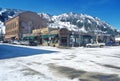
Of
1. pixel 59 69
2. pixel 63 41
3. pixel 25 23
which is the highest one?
pixel 25 23

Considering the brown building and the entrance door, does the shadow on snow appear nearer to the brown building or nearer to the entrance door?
the entrance door

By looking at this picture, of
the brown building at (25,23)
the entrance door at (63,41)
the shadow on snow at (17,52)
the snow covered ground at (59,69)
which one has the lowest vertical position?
the snow covered ground at (59,69)

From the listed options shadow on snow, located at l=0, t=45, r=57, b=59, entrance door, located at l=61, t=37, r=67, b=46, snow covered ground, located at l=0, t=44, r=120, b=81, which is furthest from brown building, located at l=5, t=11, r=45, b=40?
snow covered ground, located at l=0, t=44, r=120, b=81

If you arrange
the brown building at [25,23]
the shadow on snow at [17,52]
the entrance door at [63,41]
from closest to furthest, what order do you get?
the shadow on snow at [17,52] → the entrance door at [63,41] → the brown building at [25,23]

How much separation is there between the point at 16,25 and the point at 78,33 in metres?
37.9

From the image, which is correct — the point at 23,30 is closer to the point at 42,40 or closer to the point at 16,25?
the point at 16,25

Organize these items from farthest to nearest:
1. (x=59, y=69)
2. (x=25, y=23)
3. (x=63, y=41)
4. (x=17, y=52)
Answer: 1. (x=25, y=23)
2. (x=63, y=41)
3. (x=17, y=52)
4. (x=59, y=69)

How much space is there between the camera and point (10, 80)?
1020cm

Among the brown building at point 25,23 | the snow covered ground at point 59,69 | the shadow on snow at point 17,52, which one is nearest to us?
the snow covered ground at point 59,69

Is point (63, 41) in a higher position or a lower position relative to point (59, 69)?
higher

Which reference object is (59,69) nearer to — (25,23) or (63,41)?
(63,41)

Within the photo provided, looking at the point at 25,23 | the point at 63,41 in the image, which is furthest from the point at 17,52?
the point at 25,23

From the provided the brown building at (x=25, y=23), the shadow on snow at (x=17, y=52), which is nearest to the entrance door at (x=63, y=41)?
the shadow on snow at (x=17, y=52)

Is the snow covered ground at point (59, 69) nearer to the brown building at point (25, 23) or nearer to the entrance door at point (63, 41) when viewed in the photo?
the entrance door at point (63, 41)
